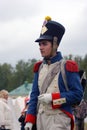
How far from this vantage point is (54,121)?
6648 millimetres

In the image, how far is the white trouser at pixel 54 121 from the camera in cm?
662

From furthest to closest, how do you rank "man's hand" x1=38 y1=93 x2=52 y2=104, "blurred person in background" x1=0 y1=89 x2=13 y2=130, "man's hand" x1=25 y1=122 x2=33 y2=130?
"blurred person in background" x1=0 y1=89 x2=13 y2=130 → "man's hand" x1=25 y1=122 x2=33 y2=130 → "man's hand" x1=38 y1=93 x2=52 y2=104

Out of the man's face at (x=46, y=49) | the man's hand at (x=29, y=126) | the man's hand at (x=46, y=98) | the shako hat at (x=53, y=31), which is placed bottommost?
the man's hand at (x=29, y=126)

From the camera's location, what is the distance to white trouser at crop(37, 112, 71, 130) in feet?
21.7

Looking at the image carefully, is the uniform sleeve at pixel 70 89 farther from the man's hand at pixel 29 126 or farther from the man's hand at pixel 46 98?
the man's hand at pixel 29 126

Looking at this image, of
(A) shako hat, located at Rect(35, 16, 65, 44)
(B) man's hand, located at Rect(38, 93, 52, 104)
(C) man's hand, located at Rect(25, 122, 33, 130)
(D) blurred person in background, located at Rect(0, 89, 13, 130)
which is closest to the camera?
(B) man's hand, located at Rect(38, 93, 52, 104)

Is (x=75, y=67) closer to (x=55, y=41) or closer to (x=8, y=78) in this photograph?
(x=55, y=41)

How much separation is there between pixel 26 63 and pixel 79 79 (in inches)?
3941

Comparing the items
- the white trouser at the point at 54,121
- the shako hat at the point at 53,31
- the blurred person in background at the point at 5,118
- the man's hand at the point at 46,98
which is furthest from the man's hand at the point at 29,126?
the blurred person in background at the point at 5,118

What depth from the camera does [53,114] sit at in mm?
6656

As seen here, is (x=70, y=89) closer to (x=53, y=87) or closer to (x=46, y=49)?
(x=53, y=87)

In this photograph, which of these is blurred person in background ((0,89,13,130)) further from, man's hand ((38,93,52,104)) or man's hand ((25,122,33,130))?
man's hand ((38,93,52,104))

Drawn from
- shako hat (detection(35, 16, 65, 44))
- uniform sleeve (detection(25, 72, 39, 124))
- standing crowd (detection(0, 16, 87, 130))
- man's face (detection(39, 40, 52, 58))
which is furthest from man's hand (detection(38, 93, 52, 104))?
shako hat (detection(35, 16, 65, 44))

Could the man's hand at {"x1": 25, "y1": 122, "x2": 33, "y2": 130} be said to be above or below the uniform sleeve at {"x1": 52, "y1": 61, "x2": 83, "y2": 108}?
below
